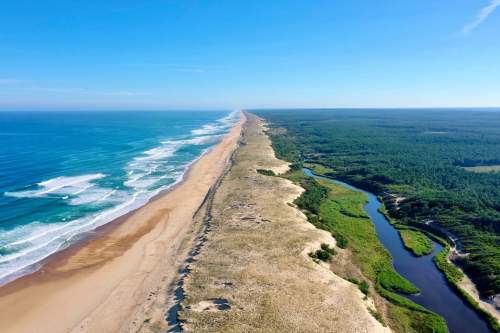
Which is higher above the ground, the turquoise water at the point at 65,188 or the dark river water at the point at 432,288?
the turquoise water at the point at 65,188

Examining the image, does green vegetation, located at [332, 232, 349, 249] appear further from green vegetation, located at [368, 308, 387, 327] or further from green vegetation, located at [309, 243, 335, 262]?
green vegetation, located at [368, 308, 387, 327]

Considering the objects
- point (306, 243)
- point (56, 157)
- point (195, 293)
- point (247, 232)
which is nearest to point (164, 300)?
point (195, 293)

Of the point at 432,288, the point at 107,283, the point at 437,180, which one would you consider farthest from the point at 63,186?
the point at 437,180

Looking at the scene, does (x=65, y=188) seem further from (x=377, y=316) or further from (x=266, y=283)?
(x=377, y=316)

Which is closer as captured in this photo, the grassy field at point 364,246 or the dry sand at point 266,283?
the dry sand at point 266,283

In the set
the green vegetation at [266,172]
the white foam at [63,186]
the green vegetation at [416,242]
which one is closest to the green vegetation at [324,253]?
the green vegetation at [416,242]

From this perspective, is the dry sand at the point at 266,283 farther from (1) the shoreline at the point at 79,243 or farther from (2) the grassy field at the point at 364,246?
(1) the shoreline at the point at 79,243
